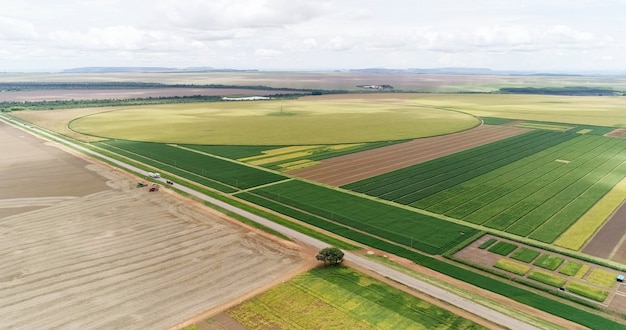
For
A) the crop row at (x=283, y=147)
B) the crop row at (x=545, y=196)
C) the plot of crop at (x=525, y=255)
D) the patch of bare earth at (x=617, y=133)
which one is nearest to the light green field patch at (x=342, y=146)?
the crop row at (x=283, y=147)

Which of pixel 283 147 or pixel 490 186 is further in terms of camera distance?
pixel 283 147

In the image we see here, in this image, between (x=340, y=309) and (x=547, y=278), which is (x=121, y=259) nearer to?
(x=340, y=309)

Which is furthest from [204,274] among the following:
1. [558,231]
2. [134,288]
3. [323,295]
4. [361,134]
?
[361,134]

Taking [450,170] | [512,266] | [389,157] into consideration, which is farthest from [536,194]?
[389,157]

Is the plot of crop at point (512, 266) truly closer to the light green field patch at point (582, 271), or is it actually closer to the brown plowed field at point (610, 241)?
the light green field patch at point (582, 271)

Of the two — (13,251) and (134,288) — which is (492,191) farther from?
(13,251)
